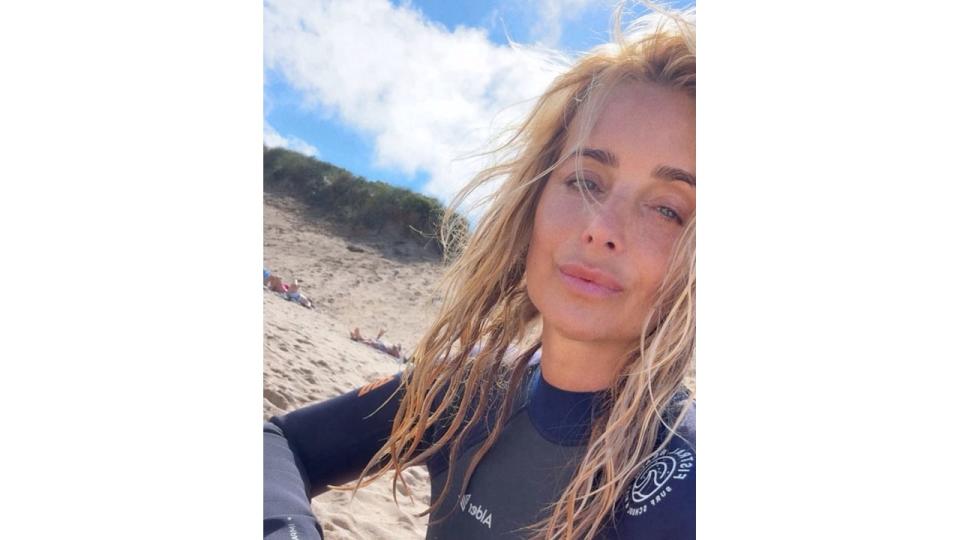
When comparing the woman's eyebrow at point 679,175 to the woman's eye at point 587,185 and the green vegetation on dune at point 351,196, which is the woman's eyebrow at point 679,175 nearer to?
the woman's eye at point 587,185

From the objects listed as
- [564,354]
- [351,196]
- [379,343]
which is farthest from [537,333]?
[379,343]

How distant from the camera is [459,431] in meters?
0.73

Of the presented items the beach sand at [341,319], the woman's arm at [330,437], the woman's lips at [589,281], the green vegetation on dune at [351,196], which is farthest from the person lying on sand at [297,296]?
the woman's lips at [589,281]

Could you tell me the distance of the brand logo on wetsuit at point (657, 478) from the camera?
499 millimetres

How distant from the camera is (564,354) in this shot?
0.67 meters

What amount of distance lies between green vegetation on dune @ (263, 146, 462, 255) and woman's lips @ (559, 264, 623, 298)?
0.98ft

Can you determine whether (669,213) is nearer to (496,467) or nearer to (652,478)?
(652,478)

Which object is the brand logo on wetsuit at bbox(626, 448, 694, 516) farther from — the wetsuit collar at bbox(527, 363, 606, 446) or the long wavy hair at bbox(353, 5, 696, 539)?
the wetsuit collar at bbox(527, 363, 606, 446)

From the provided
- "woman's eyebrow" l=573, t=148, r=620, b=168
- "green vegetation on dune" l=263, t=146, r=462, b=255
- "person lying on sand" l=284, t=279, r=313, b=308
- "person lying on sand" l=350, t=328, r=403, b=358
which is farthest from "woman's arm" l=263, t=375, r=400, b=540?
"person lying on sand" l=350, t=328, r=403, b=358

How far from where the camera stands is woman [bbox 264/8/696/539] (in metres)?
0.55
